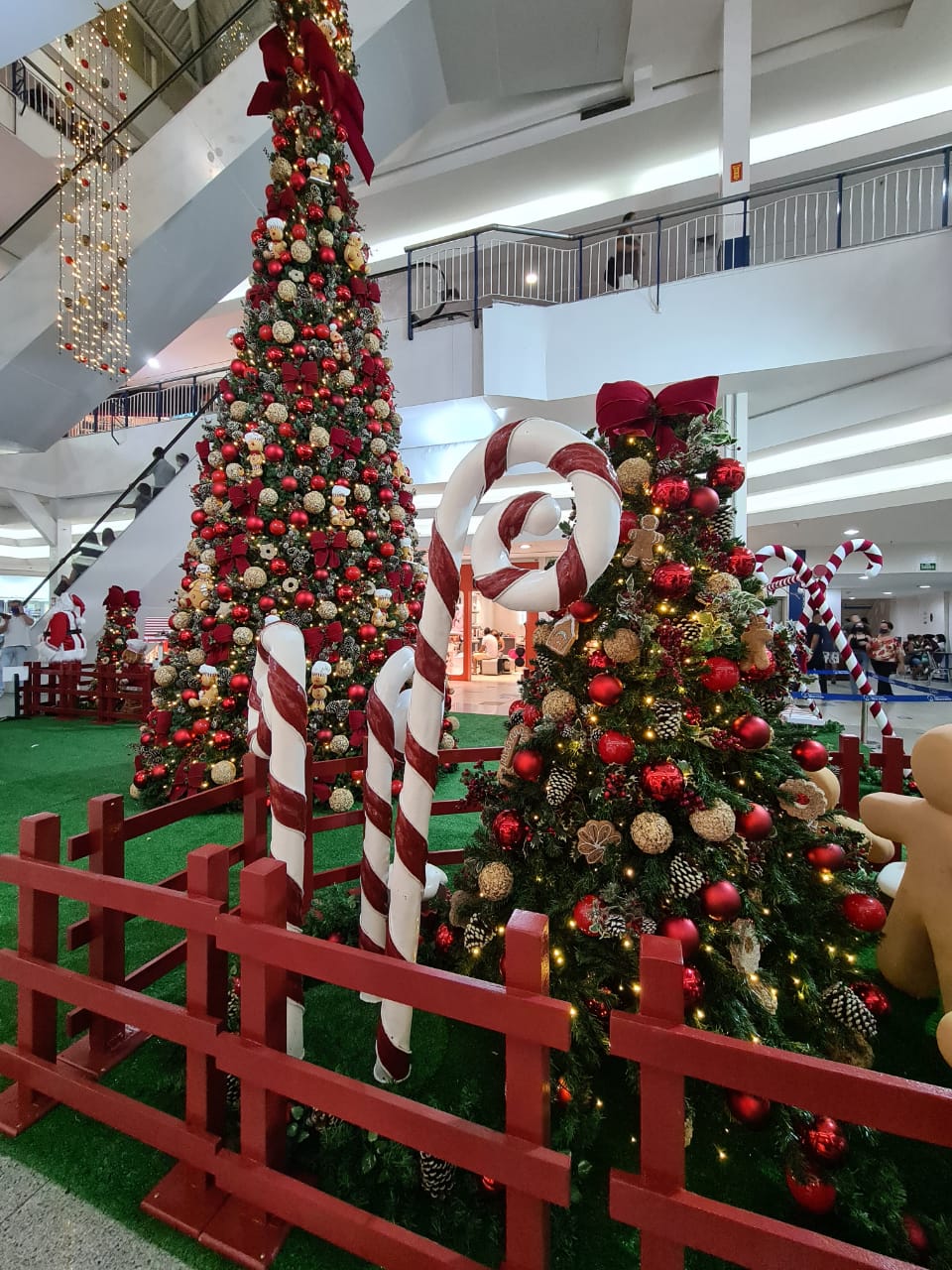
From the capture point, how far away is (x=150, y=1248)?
979 millimetres

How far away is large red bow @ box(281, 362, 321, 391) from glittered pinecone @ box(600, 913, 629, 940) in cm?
319

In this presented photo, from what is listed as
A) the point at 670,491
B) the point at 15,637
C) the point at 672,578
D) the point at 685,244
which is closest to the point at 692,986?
the point at 672,578

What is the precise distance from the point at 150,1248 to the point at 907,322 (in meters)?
6.37

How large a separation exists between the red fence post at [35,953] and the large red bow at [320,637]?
2.00 meters

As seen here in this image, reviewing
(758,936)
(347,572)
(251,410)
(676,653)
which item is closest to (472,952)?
(758,936)

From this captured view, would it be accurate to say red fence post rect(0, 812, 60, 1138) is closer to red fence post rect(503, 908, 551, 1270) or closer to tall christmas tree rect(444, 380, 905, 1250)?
tall christmas tree rect(444, 380, 905, 1250)

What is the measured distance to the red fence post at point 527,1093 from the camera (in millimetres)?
809

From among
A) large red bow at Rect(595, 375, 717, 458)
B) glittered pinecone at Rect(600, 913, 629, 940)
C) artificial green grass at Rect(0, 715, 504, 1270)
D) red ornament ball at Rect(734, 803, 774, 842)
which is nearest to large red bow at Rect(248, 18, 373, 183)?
large red bow at Rect(595, 375, 717, 458)

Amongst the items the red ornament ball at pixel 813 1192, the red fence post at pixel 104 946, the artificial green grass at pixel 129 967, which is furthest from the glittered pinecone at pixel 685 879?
the red fence post at pixel 104 946

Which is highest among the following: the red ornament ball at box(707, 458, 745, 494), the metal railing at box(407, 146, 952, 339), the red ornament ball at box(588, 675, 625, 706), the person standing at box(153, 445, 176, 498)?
the metal railing at box(407, 146, 952, 339)

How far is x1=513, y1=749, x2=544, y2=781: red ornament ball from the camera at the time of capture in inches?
54.8

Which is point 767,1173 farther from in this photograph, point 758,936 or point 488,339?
point 488,339

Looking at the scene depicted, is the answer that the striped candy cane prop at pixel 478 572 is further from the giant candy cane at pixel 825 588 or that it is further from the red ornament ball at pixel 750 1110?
the giant candy cane at pixel 825 588

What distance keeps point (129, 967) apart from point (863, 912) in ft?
6.89
